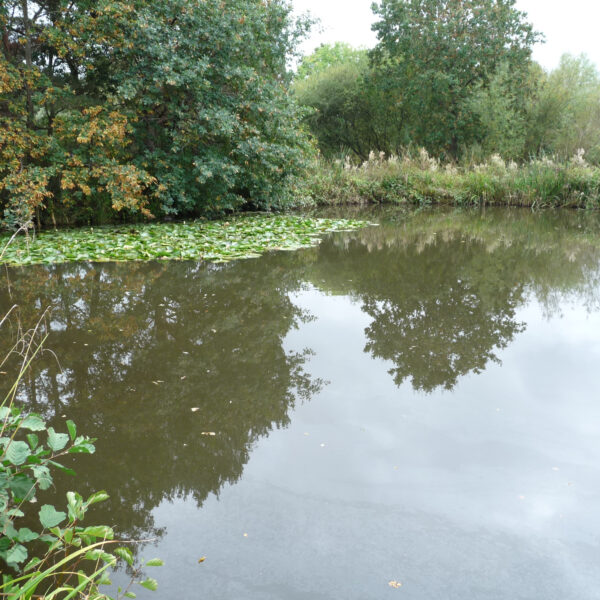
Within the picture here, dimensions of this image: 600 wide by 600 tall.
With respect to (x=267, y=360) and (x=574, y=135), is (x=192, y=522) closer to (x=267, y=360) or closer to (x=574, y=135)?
(x=267, y=360)

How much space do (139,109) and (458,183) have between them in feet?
31.0

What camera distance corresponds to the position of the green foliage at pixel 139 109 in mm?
9609

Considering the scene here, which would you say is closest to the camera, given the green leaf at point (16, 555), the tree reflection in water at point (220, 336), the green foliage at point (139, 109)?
the green leaf at point (16, 555)

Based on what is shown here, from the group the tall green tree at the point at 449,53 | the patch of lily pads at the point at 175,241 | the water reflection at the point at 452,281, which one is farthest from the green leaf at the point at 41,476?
the tall green tree at the point at 449,53

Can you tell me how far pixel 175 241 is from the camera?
8602 mm

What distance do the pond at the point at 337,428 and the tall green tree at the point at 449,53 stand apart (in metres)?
17.9

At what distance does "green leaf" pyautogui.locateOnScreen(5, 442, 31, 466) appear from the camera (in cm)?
175

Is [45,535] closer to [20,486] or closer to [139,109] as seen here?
[20,486]

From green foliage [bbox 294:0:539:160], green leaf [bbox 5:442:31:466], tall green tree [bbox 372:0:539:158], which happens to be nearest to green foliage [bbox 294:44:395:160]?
green foliage [bbox 294:0:539:160]

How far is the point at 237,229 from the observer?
398 inches

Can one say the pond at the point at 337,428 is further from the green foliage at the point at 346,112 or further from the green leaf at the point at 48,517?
the green foliage at the point at 346,112

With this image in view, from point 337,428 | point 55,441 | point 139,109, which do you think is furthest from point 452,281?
point 139,109

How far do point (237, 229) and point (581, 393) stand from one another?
7.50 meters

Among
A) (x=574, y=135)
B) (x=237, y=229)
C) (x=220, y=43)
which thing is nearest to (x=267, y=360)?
(x=237, y=229)
